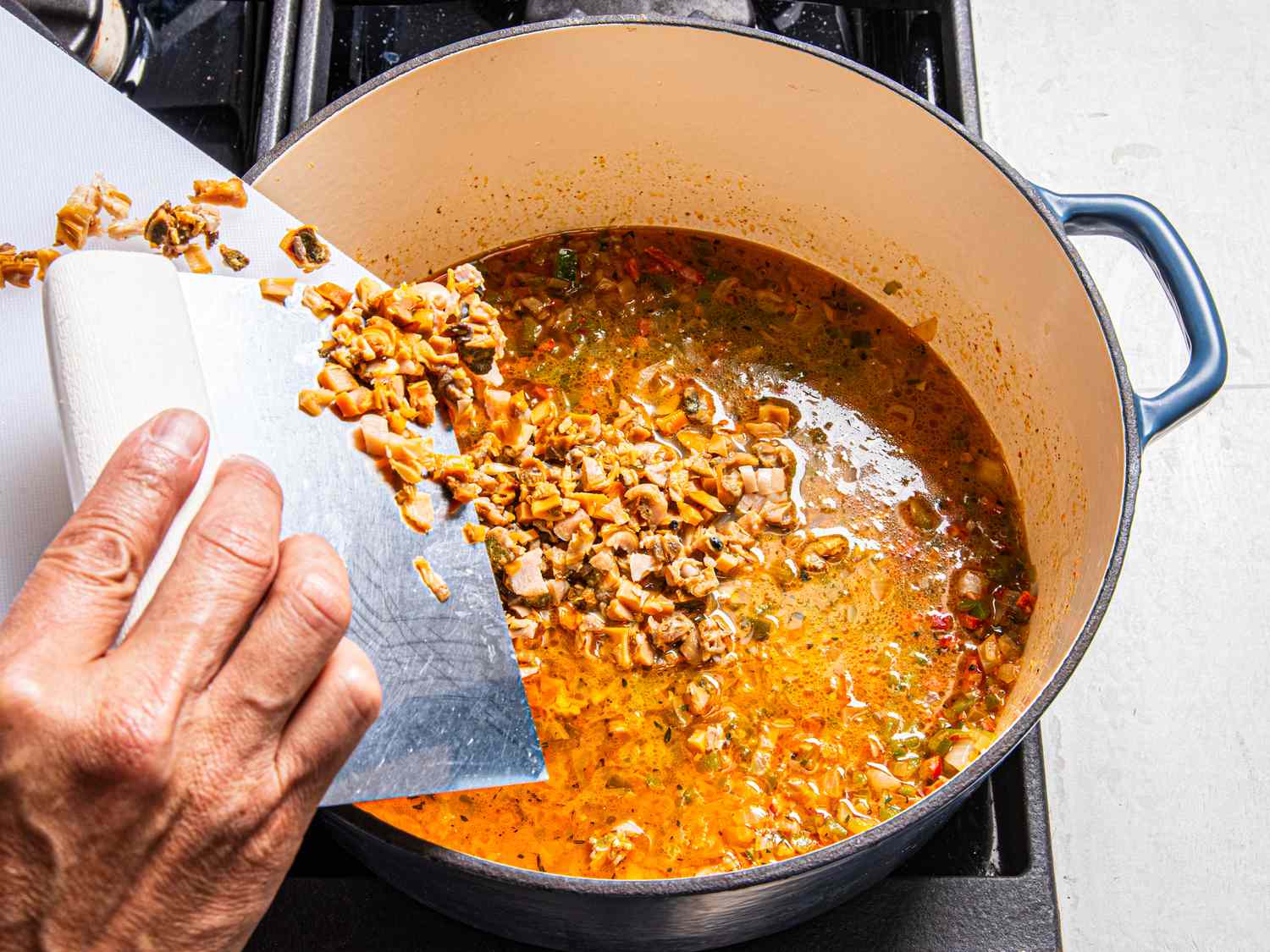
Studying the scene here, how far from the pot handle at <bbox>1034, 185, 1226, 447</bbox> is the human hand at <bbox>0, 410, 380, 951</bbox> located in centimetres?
82

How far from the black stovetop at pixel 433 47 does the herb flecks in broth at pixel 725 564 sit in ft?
0.27

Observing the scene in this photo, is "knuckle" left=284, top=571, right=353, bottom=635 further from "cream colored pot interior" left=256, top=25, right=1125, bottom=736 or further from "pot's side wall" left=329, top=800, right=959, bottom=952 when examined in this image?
"cream colored pot interior" left=256, top=25, right=1125, bottom=736

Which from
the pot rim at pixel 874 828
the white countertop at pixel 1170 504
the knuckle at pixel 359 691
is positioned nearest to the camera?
the knuckle at pixel 359 691

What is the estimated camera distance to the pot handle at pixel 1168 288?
1.13 metres

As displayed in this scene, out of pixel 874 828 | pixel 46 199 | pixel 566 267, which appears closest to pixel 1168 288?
pixel 874 828

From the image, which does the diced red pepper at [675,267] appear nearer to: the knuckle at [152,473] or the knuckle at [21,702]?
the knuckle at [152,473]

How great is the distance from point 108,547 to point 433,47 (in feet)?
3.48

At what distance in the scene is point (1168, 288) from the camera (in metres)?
1.19

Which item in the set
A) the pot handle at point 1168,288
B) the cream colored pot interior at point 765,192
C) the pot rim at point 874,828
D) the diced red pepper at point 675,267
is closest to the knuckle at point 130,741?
the pot rim at point 874,828

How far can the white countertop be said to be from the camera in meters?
1.50

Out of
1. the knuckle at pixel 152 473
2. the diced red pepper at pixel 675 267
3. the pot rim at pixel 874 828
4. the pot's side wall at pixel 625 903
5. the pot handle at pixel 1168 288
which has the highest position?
the diced red pepper at pixel 675 267

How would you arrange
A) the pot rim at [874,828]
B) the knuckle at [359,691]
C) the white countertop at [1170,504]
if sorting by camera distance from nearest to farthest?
1. the knuckle at [359,691]
2. the pot rim at [874,828]
3. the white countertop at [1170,504]

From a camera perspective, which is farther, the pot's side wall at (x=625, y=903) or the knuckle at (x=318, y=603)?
the pot's side wall at (x=625, y=903)

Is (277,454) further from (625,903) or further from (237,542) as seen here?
(625,903)
